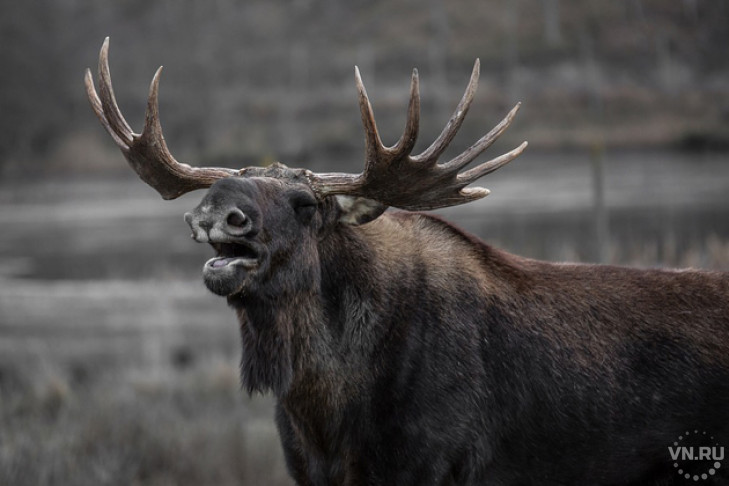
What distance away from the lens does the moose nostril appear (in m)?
3.88

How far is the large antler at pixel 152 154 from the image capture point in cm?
461

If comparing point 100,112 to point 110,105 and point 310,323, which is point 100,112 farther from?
point 310,323

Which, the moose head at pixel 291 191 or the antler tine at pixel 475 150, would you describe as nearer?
the moose head at pixel 291 191

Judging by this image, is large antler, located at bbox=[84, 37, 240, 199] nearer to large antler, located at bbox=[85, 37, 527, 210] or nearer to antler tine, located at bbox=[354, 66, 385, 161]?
large antler, located at bbox=[85, 37, 527, 210]

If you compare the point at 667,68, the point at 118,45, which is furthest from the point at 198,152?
the point at 667,68

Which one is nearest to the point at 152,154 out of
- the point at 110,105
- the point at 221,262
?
the point at 110,105

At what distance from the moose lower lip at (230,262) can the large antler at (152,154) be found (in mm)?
648

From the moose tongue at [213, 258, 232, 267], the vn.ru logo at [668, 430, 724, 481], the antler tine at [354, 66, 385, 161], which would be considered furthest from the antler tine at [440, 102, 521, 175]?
the vn.ru logo at [668, 430, 724, 481]

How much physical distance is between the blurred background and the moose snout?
4120 mm

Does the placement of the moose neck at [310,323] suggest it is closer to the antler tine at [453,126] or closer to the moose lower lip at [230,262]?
the moose lower lip at [230,262]

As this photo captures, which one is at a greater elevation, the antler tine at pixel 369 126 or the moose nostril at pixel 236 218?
the antler tine at pixel 369 126

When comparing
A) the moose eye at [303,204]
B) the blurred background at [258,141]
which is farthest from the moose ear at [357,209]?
the blurred background at [258,141]

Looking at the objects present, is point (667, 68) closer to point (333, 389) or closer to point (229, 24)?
point (229, 24)

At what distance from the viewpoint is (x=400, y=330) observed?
426 centimetres
